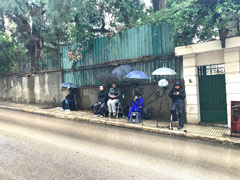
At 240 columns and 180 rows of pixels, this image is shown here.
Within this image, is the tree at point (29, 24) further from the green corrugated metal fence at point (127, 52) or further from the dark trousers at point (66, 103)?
the dark trousers at point (66, 103)

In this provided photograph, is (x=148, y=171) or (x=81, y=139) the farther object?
(x=81, y=139)

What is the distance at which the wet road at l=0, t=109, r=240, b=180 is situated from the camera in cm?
412

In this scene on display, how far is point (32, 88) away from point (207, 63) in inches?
459

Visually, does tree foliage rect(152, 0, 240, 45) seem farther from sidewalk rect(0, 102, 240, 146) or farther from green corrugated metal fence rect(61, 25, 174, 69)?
sidewalk rect(0, 102, 240, 146)

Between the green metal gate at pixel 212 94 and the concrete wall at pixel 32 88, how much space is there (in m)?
8.49

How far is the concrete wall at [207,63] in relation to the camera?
7.85 meters

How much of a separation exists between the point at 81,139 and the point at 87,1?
7460 mm

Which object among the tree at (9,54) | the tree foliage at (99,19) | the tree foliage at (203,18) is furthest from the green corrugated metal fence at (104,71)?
the tree at (9,54)

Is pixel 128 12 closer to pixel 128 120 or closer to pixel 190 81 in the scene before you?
pixel 190 81

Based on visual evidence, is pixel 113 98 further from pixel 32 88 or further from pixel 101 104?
pixel 32 88

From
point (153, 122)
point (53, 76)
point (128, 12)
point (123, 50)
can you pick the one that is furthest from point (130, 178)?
point (53, 76)

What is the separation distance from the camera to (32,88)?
14734 millimetres

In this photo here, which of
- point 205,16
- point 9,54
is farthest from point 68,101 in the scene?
point 205,16

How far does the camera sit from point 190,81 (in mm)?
8820
